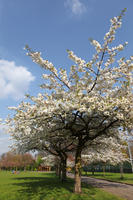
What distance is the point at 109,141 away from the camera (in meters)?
14.5

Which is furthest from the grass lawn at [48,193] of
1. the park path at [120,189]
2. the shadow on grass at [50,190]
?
the park path at [120,189]

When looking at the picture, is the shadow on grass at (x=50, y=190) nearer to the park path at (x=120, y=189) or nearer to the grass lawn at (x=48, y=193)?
the grass lawn at (x=48, y=193)

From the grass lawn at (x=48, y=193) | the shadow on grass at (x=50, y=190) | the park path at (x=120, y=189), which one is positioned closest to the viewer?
Result: the grass lawn at (x=48, y=193)

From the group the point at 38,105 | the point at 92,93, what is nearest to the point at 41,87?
the point at 38,105

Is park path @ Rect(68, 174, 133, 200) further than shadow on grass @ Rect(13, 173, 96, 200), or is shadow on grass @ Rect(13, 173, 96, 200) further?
park path @ Rect(68, 174, 133, 200)

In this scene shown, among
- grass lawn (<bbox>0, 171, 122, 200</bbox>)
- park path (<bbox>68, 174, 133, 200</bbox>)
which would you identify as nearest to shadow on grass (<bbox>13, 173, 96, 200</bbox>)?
grass lawn (<bbox>0, 171, 122, 200</bbox>)

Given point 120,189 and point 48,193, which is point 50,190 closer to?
point 48,193

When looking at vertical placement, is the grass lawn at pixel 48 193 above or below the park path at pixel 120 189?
above

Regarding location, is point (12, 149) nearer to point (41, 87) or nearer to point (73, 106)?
point (41, 87)

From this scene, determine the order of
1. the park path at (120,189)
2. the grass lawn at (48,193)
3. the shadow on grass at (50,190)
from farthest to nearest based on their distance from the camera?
the park path at (120,189)
the shadow on grass at (50,190)
the grass lawn at (48,193)

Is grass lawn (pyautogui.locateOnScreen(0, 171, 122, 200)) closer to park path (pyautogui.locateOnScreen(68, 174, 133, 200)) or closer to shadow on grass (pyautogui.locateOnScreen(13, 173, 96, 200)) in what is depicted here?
shadow on grass (pyautogui.locateOnScreen(13, 173, 96, 200))

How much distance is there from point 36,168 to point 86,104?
84226mm

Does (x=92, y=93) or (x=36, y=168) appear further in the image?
(x=36, y=168)

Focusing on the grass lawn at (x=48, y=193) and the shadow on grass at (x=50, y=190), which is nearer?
the grass lawn at (x=48, y=193)
